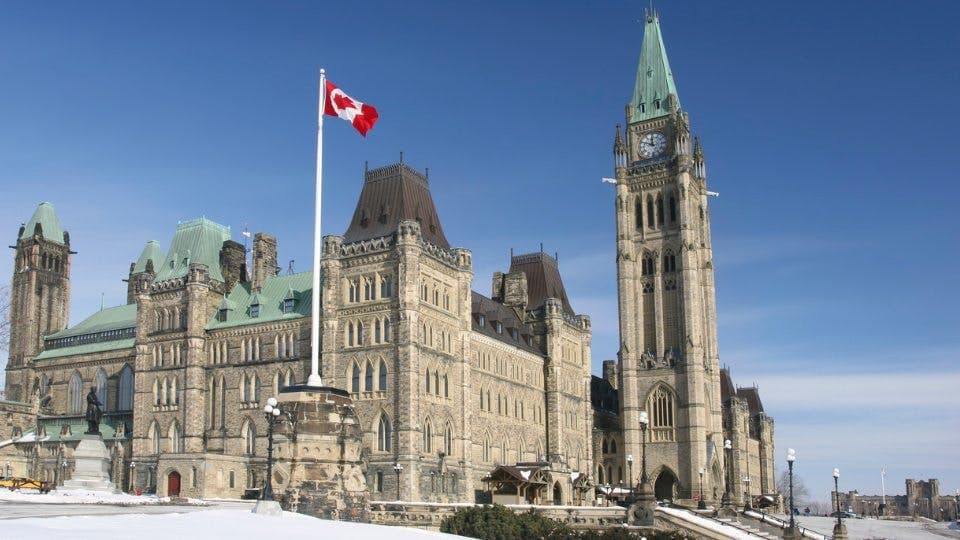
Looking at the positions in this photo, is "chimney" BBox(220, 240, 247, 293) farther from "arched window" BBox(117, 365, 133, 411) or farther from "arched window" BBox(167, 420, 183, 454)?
"arched window" BBox(167, 420, 183, 454)

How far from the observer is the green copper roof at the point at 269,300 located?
7162 cm

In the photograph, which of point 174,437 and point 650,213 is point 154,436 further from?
point 650,213

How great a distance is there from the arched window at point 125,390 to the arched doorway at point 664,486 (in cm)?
4700

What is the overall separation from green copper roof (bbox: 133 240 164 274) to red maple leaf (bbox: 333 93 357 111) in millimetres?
56973

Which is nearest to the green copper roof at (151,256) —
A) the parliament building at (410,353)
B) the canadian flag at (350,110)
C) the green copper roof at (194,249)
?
the parliament building at (410,353)

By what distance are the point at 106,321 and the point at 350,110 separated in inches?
2226

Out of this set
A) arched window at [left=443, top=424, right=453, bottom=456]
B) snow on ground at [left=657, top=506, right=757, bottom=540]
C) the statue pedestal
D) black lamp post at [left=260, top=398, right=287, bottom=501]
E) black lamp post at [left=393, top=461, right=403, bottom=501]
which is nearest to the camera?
black lamp post at [left=260, top=398, right=287, bottom=501]

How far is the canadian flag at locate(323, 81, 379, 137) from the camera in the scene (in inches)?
1481

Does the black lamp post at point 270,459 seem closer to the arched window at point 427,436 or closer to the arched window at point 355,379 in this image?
the arched window at point 427,436

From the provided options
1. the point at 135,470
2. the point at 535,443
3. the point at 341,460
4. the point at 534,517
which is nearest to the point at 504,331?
the point at 535,443

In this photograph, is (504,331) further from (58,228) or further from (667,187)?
(58,228)

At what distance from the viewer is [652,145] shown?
340 feet

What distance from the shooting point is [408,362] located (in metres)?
63.4

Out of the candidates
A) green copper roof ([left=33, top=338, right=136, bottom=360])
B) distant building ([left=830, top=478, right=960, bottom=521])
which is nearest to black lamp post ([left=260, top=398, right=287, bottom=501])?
green copper roof ([left=33, top=338, right=136, bottom=360])
